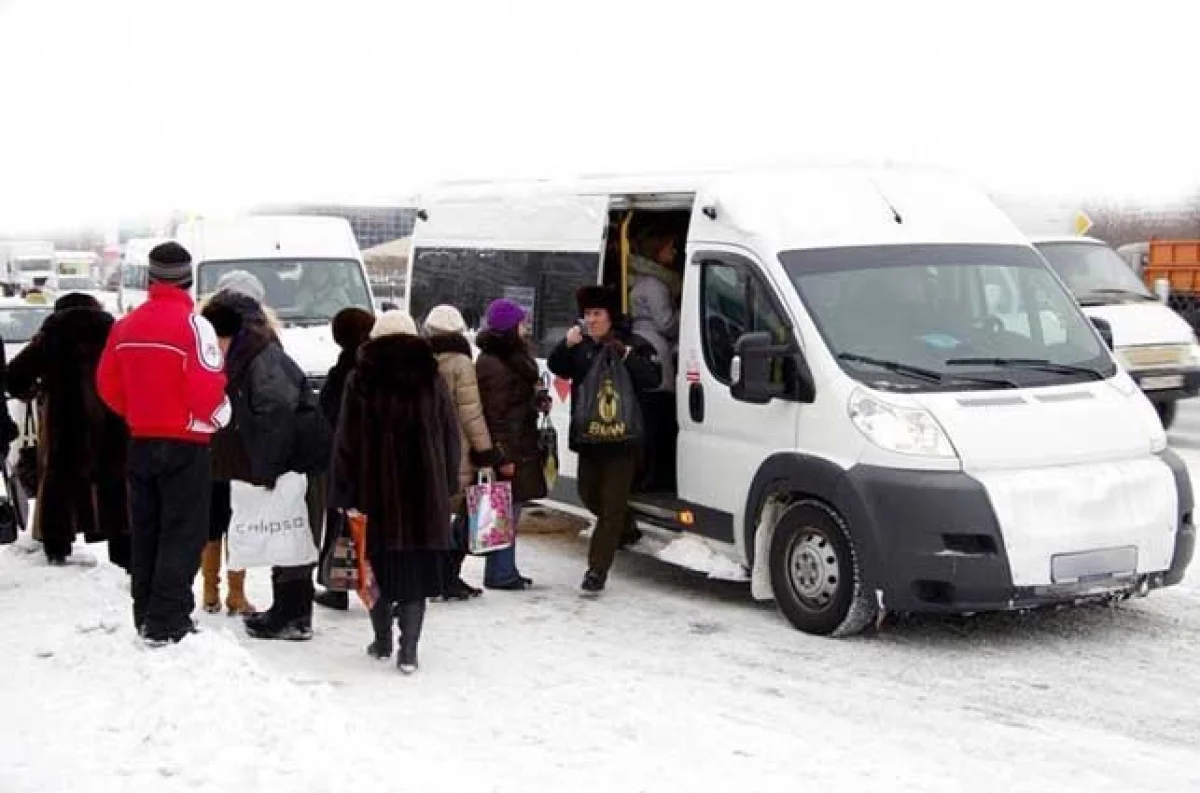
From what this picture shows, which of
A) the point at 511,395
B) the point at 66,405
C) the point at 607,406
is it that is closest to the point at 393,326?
the point at 511,395

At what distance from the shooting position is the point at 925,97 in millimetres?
10516

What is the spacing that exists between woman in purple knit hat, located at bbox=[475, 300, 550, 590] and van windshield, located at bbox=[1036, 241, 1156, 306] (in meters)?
9.71


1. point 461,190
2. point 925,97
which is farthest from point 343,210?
point 925,97

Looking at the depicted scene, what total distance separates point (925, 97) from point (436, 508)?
519 cm

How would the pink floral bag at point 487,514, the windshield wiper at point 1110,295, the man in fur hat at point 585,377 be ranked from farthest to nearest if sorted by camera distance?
the windshield wiper at point 1110,295 → the man in fur hat at point 585,377 → the pink floral bag at point 487,514

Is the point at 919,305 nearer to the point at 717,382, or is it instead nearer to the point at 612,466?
the point at 717,382

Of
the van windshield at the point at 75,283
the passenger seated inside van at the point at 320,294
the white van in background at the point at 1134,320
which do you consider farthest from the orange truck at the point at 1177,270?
the van windshield at the point at 75,283

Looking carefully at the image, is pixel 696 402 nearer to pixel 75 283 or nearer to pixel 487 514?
pixel 487 514

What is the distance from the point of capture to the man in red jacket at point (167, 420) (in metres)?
6.61

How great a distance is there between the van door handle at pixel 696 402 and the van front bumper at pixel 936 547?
58.5 inches

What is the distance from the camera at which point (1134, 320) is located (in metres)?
16.6

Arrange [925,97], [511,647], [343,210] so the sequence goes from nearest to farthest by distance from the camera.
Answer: [511,647]
[925,97]
[343,210]

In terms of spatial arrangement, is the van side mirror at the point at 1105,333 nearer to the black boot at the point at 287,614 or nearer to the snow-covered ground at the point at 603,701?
the snow-covered ground at the point at 603,701

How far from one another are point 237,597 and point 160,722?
2888 mm
